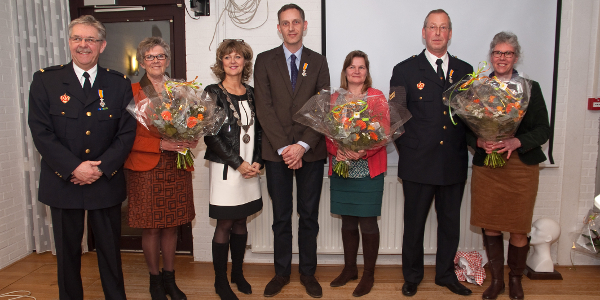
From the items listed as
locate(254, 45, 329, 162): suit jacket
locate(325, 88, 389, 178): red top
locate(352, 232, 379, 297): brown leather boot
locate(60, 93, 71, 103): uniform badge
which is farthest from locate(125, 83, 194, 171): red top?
locate(352, 232, 379, 297): brown leather boot

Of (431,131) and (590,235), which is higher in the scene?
(431,131)

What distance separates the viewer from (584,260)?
3578mm

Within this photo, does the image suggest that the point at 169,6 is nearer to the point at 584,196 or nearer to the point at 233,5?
the point at 233,5

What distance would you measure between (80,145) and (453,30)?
3.11m

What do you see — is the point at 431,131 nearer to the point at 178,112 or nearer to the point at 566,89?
the point at 566,89

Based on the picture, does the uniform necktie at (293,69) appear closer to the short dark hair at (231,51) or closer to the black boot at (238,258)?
the short dark hair at (231,51)

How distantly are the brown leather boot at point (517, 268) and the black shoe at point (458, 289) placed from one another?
327 millimetres

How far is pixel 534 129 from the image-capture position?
9.20 feet

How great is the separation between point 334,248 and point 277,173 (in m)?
1.12

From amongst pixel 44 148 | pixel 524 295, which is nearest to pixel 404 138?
pixel 524 295

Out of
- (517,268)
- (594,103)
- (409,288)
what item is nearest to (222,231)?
(409,288)

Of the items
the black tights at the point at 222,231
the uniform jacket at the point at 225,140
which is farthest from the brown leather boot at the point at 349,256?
the uniform jacket at the point at 225,140

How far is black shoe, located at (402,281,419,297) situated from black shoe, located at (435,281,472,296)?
259 millimetres

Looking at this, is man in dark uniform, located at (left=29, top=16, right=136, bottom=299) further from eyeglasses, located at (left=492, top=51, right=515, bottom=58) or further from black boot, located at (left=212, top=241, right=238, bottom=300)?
eyeglasses, located at (left=492, top=51, right=515, bottom=58)
